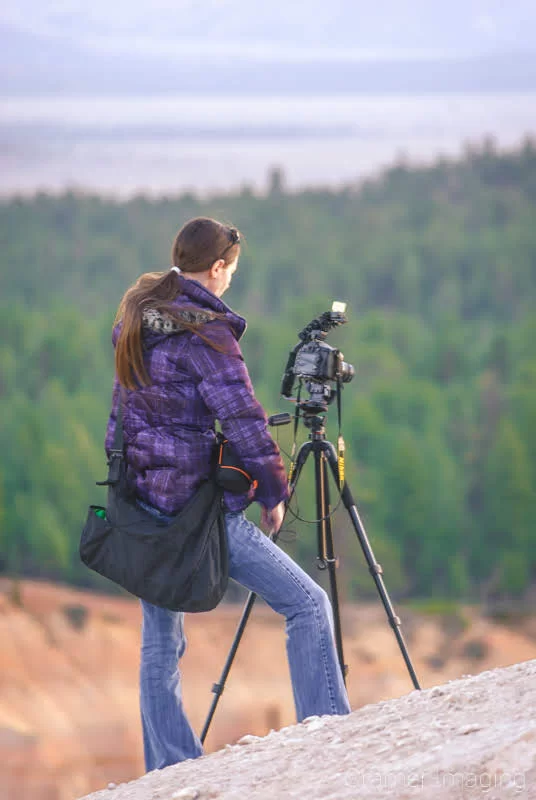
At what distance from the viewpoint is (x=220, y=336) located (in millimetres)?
2195

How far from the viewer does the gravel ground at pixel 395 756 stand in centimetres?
201

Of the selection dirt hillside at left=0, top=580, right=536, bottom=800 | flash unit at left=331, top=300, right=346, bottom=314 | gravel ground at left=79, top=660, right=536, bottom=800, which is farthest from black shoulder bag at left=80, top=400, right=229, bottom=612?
dirt hillside at left=0, top=580, right=536, bottom=800

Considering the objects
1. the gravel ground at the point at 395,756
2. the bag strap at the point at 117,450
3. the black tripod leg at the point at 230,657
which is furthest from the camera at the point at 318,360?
the gravel ground at the point at 395,756

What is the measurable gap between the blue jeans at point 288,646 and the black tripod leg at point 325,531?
0.26 m

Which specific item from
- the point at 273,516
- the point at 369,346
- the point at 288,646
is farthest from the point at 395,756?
the point at 369,346

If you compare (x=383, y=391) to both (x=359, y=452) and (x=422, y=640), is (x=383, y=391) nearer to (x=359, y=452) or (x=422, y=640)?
(x=359, y=452)

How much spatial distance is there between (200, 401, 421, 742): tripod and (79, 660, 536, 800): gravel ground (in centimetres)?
15

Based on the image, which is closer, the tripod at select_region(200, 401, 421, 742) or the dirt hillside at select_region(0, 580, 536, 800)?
the tripod at select_region(200, 401, 421, 742)

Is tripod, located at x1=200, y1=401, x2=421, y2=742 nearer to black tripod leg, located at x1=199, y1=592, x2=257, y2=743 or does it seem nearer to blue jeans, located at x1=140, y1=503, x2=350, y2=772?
black tripod leg, located at x1=199, y1=592, x2=257, y2=743

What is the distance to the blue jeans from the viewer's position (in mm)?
2252

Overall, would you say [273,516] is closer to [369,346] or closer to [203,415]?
[203,415]

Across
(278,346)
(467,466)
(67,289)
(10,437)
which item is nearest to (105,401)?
(10,437)

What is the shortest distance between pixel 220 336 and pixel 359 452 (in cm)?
3059

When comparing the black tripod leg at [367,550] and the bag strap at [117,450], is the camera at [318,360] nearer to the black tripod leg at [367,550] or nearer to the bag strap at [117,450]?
the black tripod leg at [367,550]
